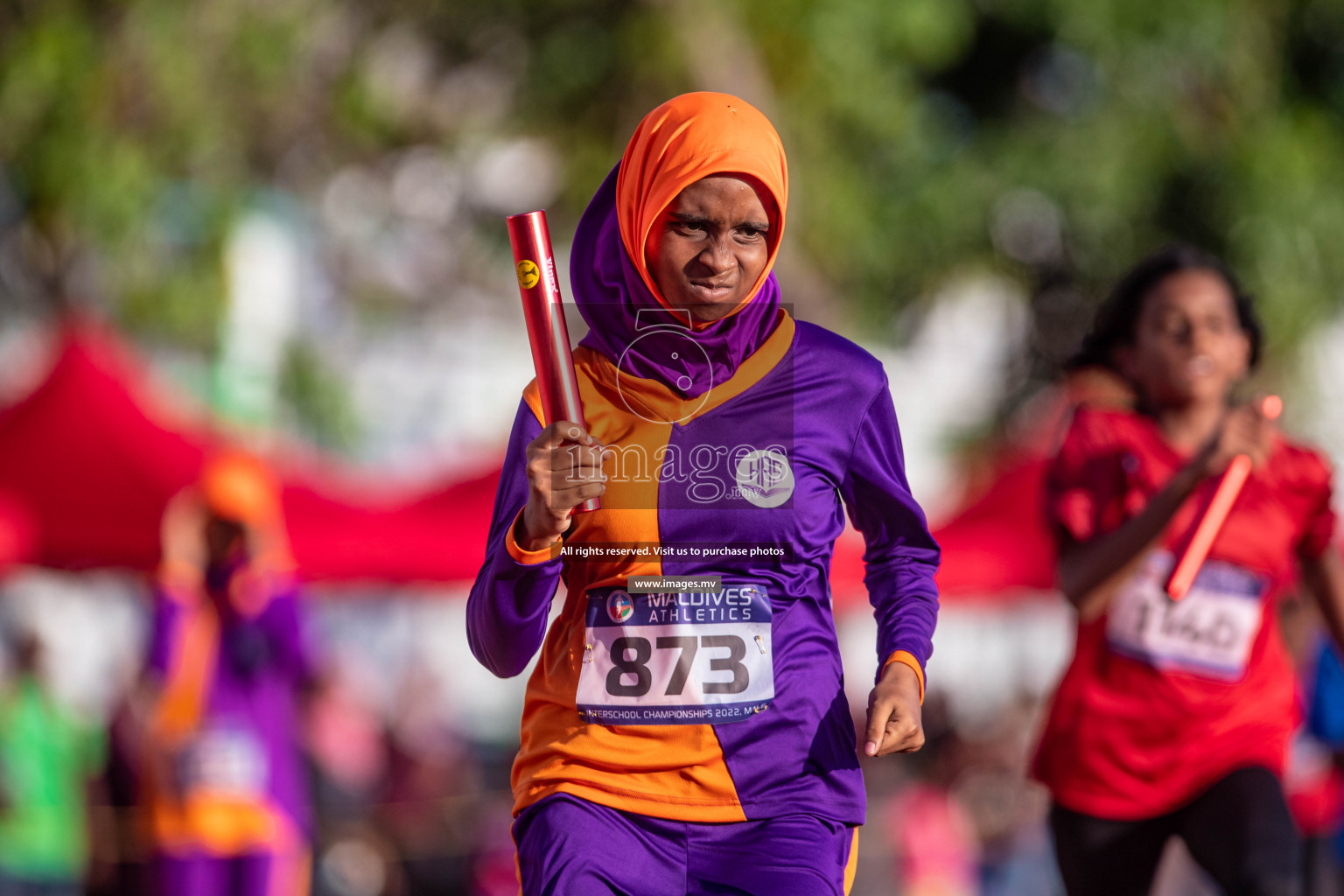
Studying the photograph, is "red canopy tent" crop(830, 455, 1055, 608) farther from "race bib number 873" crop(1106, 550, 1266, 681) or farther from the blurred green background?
"race bib number 873" crop(1106, 550, 1266, 681)

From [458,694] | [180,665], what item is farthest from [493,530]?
[458,694]

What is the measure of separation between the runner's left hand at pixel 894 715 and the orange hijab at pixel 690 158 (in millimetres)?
659

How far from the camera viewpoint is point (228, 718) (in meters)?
6.55

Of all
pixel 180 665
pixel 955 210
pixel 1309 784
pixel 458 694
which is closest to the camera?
pixel 180 665

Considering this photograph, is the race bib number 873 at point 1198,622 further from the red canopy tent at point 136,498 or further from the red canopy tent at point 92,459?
the red canopy tent at point 92,459

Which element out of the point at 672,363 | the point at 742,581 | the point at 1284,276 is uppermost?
the point at 1284,276

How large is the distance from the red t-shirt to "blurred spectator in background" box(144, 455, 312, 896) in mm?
3490

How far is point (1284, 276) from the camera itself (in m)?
11.7

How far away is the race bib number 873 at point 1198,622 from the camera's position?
13.2 ft

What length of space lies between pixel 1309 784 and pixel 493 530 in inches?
228

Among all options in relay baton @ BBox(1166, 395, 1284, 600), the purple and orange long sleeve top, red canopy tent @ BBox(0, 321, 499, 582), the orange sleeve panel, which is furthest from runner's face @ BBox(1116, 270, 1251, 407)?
red canopy tent @ BBox(0, 321, 499, 582)

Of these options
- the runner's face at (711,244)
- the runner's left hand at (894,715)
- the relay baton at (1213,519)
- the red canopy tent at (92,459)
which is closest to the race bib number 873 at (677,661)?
the runner's left hand at (894,715)

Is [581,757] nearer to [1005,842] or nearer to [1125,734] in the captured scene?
[1125,734]

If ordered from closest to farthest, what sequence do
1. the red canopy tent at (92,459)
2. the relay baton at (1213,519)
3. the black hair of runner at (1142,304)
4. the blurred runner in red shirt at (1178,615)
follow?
the relay baton at (1213,519) → the blurred runner in red shirt at (1178,615) → the black hair of runner at (1142,304) → the red canopy tent at (92,459)
